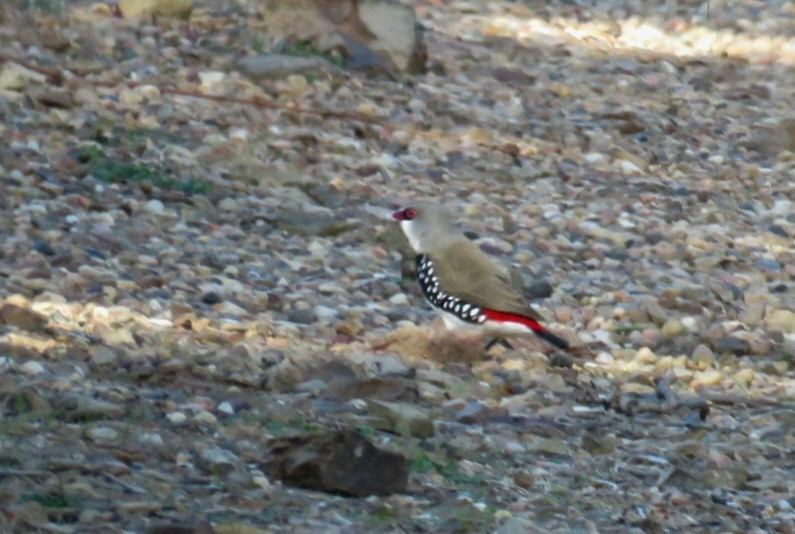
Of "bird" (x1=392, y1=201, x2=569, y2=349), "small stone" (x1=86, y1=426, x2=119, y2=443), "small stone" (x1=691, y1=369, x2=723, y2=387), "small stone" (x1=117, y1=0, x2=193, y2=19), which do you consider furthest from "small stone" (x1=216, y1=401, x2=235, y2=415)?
"small stone" (x1=117, y1=0, x2=193, y2=19)

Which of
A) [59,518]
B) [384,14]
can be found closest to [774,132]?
[384,14]

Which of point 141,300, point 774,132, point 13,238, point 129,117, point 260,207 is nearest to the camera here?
point 141,300

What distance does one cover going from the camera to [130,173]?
8.39 metres

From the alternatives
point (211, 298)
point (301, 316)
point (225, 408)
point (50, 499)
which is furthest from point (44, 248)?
point (50, 499)

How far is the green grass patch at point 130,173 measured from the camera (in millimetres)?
8352

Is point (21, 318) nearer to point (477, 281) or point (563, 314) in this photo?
point (477, 281)

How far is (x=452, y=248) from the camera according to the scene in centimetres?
743

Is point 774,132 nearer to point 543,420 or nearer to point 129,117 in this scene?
point 129,117

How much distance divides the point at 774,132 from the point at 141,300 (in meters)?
5.56

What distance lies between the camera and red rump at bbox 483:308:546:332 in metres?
6.88

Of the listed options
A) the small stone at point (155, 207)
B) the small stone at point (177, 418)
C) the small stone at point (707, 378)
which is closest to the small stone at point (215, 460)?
the small stone at point (177, 418)

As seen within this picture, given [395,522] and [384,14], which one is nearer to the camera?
[395,522]

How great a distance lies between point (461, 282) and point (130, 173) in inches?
83.7

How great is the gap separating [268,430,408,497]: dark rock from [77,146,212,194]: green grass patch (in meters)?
3.68
